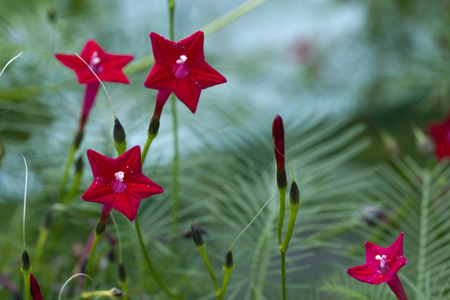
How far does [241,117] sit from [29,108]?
0.23m

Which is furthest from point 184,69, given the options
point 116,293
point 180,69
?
point 116,293

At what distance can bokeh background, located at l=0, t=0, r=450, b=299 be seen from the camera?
1.40 ft

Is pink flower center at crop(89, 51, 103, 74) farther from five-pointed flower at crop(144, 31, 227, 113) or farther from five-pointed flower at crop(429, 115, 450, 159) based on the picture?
five-pointed flower at crop(429, 115, 450, 159)

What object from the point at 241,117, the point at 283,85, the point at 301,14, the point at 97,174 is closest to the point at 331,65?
the point at 283,85

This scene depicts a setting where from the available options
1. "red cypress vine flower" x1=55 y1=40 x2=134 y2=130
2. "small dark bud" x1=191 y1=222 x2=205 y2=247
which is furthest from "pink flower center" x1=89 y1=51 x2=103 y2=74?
"small dark bud" x1=191 y1=222 x2=205 y2=247

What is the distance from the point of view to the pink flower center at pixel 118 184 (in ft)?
0.86

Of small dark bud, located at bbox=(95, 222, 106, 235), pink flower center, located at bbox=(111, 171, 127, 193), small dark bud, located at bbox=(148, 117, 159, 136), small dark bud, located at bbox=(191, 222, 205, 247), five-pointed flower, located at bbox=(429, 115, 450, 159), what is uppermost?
five-pointed flower, located at bbox=(429, 115, 450, 159)

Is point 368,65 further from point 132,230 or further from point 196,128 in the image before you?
point 132,230

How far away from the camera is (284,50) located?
1.17 meters

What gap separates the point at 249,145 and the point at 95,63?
0.26m

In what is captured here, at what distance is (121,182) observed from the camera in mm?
268

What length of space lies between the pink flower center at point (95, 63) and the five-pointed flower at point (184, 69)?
69mm

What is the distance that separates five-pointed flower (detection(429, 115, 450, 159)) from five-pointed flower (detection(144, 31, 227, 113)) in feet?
0.95

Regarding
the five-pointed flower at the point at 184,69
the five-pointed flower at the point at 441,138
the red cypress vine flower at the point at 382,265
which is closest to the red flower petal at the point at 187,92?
the five-pointed flower at the point at 184,69
